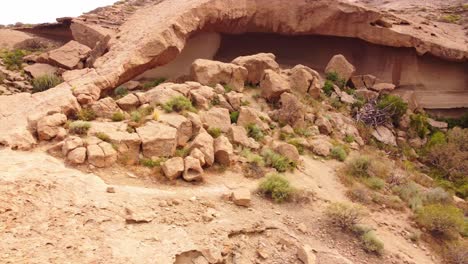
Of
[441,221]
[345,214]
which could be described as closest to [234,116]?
[345,214]

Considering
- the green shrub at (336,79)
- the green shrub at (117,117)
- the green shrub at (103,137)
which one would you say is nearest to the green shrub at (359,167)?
the green shrub at (117,117)

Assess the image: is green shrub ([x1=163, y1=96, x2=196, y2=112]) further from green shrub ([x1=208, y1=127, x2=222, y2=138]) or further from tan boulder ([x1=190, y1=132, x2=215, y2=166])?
tan boulder ([x1=190, y1=132, x2=215, y2=166])

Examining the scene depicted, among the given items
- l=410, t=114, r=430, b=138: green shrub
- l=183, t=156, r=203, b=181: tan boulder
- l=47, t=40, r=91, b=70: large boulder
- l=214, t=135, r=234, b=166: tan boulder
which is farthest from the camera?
l=410, t=114, r=430, b=138: green shrub

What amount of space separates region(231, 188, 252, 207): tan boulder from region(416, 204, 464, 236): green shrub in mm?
3838

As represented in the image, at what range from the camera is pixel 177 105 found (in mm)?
8734

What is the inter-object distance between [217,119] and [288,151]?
176cm

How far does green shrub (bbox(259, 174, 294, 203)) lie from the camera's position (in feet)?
23.7

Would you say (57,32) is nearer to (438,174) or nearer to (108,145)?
(108,145)

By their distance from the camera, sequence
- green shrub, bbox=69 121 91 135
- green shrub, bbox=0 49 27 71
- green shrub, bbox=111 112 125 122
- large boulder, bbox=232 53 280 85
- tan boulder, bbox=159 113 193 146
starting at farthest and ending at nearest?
green shrub, bbox=0 49 27 71
large boulder, bbox=232 53 280 85
green shrub, bbox=111 112 125 122
tan boulder, bbox=159 113 193 146
green shrub, bbox=69 121 91 135

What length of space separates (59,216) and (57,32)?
1240cm

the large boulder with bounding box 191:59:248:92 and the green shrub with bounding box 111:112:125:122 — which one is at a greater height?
the large boulder with bounding box 191:59:248:92

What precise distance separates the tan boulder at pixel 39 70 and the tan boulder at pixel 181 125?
20.2 ft

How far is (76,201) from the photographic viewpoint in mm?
5527

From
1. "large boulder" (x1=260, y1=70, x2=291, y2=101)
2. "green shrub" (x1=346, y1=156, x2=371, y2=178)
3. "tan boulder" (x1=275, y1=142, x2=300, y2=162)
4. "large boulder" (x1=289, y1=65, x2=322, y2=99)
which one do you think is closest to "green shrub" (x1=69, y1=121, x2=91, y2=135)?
"tan boulder" (x1=275, y1=142, x2=300, y2=162)
